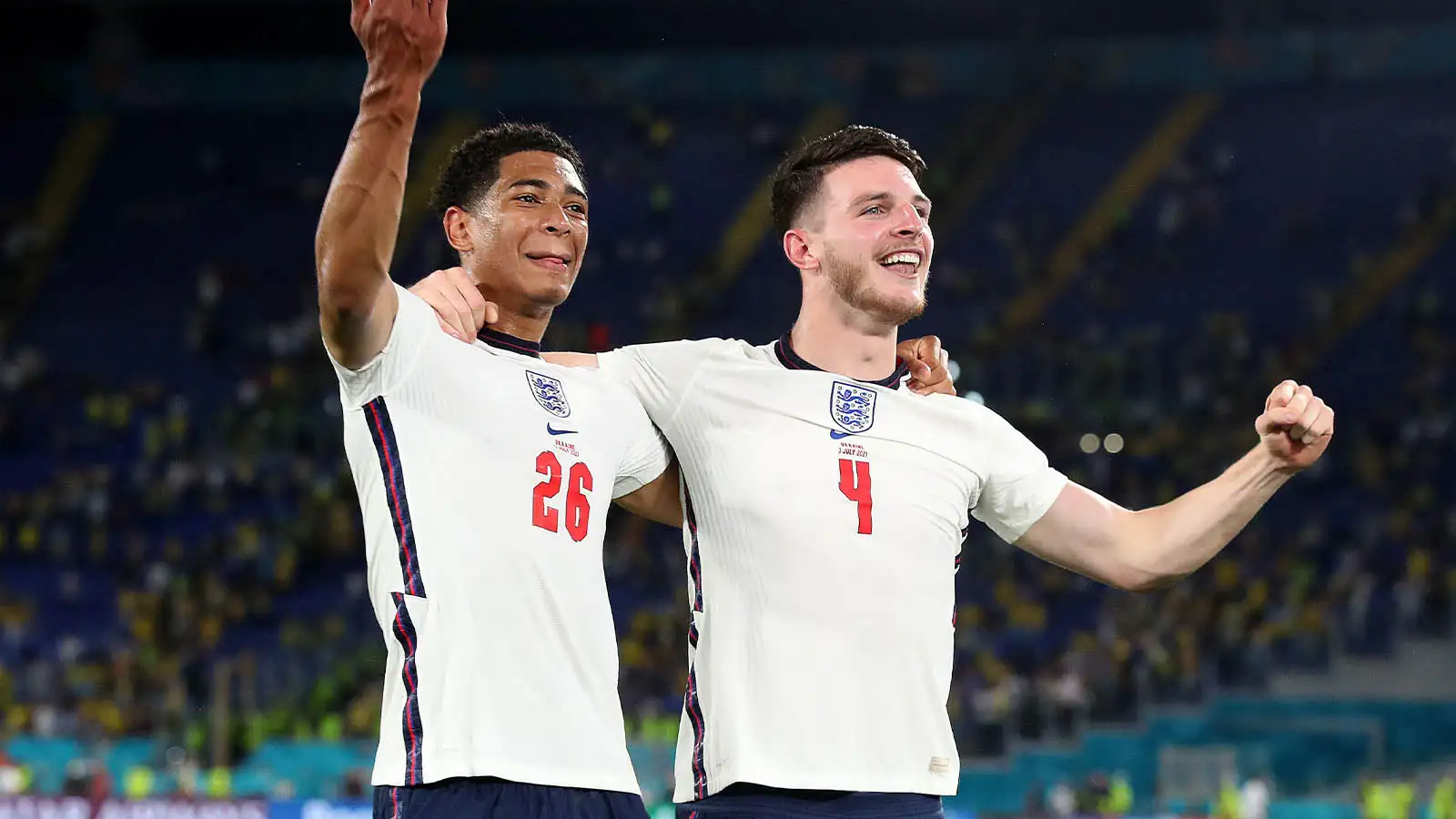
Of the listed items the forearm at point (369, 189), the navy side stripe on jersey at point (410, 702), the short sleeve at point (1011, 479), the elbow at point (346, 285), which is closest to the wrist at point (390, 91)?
the forearm at point (369, 189)

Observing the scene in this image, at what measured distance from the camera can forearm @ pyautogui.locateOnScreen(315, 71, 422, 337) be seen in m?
3.54

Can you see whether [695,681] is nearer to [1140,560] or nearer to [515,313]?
[515,313]

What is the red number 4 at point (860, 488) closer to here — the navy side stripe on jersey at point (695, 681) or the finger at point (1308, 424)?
the navy side stripe on jersey at point (695, 681)

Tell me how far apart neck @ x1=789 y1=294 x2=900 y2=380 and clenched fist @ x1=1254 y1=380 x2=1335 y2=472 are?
1.02 metres

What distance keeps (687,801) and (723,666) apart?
0.35m

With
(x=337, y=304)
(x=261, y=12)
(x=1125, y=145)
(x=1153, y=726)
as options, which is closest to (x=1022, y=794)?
(x=1153, y=726)

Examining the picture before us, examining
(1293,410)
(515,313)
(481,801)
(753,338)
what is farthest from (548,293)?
(753,338)

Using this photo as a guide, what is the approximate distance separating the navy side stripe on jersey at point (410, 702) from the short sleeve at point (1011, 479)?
1651mm

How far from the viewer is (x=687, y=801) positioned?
14.1 feet

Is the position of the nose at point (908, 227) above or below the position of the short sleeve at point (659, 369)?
above

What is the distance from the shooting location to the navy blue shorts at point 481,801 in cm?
379

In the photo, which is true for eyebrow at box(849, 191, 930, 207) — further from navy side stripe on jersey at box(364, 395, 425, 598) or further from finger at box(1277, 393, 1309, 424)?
navy side stripe on jersey at box(364, 395, 425, 598)

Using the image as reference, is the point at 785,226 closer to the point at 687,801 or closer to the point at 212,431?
the point at 687,801

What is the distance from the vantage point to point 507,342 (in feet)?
14.4
